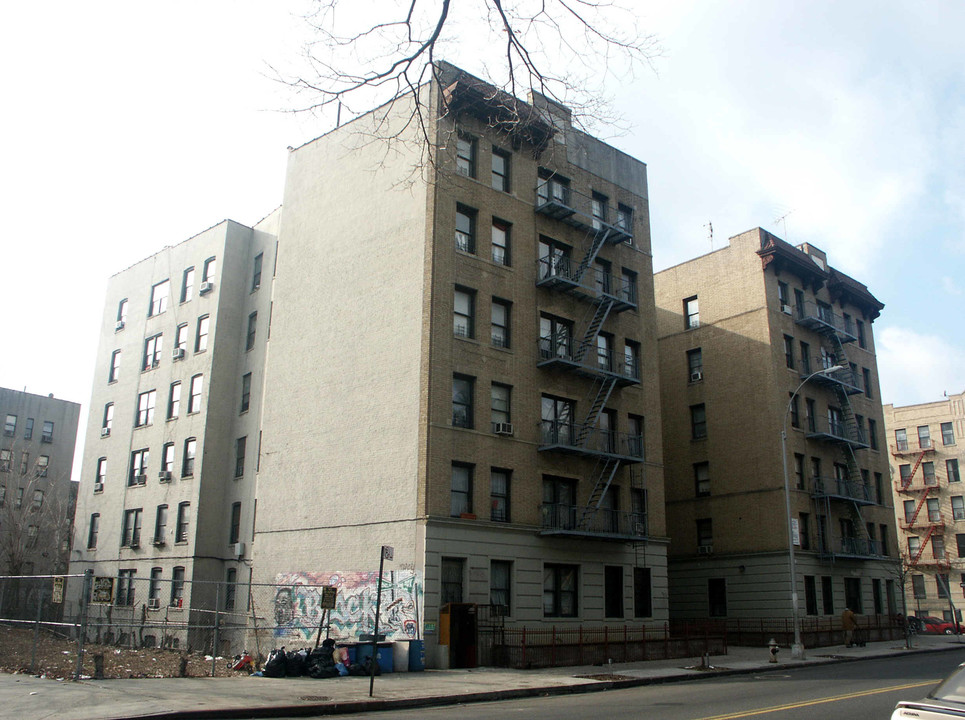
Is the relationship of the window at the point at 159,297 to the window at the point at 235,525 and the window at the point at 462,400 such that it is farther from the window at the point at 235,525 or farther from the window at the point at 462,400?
the window at the point at 462,400

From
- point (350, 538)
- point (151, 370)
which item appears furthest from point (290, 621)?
point (151, 370)

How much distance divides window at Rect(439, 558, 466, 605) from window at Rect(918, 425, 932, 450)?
2352 inches

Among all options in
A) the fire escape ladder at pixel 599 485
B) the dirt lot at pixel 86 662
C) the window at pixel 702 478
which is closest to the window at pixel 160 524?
the dirt lot at pixel 86 662

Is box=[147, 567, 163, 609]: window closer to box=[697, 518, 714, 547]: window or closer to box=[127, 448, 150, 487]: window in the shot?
box=[127, 448, 150, 487]: window

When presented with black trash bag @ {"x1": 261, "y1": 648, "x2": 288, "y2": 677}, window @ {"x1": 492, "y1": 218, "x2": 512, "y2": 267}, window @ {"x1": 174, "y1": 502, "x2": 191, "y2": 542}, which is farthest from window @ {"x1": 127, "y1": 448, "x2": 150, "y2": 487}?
black trash bag @ {"x1": 261, "y1": 648, "x2": 288, "y2": 677}

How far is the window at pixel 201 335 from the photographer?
143ft

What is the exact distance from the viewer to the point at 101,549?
1773 inches

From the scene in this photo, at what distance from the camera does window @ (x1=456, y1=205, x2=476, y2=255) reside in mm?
30828

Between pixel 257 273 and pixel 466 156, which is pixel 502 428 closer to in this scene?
pixel 466 156

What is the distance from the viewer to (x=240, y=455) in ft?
135

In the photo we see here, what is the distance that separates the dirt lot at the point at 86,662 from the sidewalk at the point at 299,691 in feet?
3.86

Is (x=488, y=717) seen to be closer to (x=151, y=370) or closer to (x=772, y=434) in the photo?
(x=772, y=434)

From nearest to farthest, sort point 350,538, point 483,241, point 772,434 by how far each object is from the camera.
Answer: point 350,538 < point 483,241 < point 772,434

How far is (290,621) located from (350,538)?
4182mm
